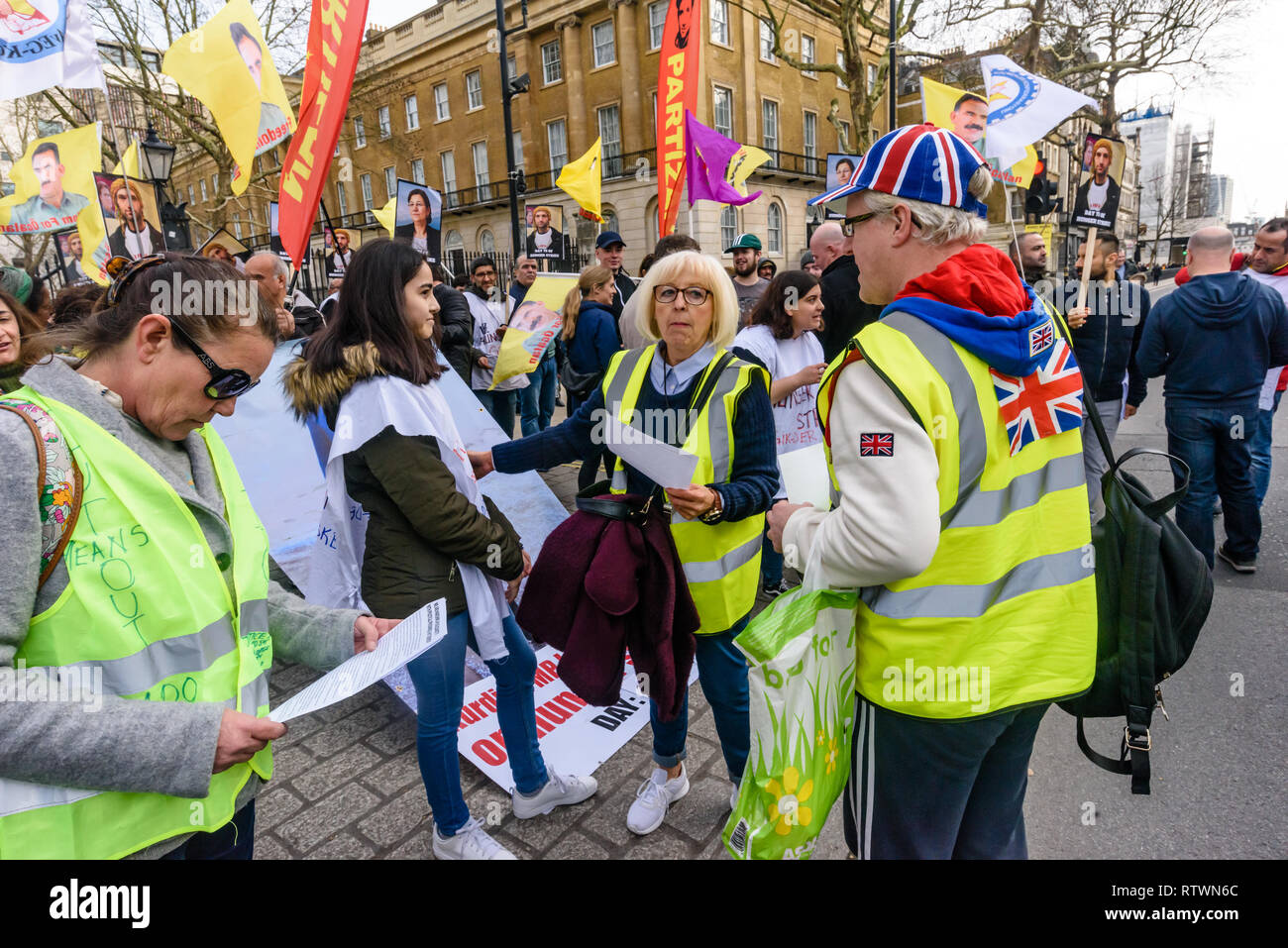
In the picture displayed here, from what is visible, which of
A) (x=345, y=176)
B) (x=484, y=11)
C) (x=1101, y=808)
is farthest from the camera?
(x=484, y=11)

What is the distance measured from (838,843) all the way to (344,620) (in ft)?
6.37

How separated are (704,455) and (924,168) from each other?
111cm

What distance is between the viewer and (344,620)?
71.0 inches

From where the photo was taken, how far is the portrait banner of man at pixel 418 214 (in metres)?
7.80

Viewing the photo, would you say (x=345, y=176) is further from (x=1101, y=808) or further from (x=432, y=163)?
(x=432, y=163)

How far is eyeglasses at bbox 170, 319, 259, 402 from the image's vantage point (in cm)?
143

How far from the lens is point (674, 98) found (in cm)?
699

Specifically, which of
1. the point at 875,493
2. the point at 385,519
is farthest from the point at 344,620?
the point at 875,493

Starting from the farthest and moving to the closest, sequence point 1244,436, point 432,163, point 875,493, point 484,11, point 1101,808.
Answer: point 432,163, point 484,11, point 1244,436, point 1101,808, point 875,493

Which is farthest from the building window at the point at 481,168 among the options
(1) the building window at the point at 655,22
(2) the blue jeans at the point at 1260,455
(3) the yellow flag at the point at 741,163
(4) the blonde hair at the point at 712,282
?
(4) the blonde hair at the point at 712,282

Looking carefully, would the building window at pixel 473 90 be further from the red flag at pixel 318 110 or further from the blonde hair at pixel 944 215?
the blonde hair at pixel 944 215

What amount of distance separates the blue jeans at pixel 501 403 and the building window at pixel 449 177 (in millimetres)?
31901

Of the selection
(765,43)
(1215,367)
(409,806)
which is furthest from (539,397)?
(765,43)

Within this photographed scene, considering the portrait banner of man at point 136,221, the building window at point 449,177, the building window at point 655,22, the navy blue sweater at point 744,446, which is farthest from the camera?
the building window at point 449,177
